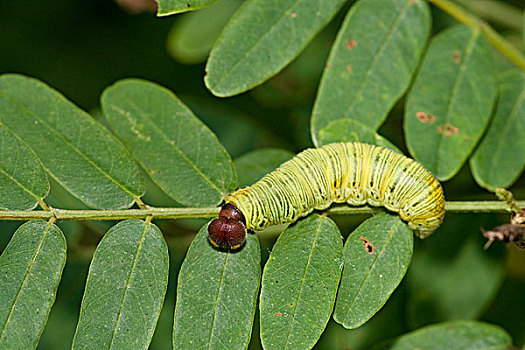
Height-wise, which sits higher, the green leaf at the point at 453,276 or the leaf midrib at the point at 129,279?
the leaf midrib at the point at 129,279

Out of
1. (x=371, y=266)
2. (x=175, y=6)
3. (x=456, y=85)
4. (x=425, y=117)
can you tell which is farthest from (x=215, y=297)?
(x=456, y=85)

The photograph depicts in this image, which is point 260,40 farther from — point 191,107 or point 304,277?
point 191,107

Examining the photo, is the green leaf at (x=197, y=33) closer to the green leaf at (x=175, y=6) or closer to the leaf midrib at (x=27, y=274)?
the green leaf at (x=175, y=6)

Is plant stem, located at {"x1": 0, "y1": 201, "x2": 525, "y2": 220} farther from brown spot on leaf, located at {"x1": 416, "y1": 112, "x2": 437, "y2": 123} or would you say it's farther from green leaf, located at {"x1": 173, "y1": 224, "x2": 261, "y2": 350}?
brown spot on leaf, located at {"x1": 416, "y1": 112, "x2": 437, "y2": 123}

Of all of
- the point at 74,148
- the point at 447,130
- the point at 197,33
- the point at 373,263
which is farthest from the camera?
the point at 197,33

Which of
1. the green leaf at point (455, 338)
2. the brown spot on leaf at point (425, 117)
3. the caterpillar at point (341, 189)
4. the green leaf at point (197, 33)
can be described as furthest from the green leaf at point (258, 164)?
the green leaf at point (197, 33)

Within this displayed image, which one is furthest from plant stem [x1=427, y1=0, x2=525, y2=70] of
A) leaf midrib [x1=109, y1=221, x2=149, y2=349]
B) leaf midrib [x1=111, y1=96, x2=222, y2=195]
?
leaf midrib [x1=109, y1=221, x2=149, y2=349]
